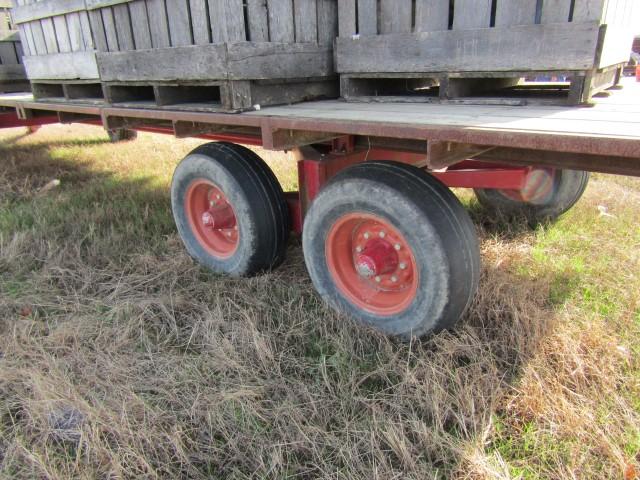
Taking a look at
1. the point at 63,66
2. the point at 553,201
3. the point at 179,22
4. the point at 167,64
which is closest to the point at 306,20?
the point at 179,22

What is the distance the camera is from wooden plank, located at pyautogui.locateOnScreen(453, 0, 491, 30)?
8.42 ft

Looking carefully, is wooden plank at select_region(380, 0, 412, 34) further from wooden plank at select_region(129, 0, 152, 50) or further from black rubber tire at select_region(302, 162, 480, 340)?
wooden plank at select_region(129, 0, 152, 50)

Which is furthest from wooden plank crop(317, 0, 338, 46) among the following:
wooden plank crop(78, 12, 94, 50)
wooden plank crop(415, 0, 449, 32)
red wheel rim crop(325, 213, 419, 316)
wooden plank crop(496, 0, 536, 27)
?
wooden plank crop(78, 12, 94, 50)

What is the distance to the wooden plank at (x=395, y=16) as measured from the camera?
2828 millimetres

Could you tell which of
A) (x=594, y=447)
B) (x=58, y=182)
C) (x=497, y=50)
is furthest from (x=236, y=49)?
(x=58, y=182)

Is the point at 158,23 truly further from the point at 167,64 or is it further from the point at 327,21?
the point at 327,21

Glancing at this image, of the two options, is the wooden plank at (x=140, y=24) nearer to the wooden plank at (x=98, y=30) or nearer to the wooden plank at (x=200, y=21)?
the wooden plank at (x=98, y=30)

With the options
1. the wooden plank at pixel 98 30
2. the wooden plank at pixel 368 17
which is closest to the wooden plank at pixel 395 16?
the wooden plank at pixel 368 17

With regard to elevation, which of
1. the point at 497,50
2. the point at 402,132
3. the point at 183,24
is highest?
the point at 183,24

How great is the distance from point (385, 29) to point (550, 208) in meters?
2.13

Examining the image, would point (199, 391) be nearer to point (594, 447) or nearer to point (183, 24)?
point (594, 447)

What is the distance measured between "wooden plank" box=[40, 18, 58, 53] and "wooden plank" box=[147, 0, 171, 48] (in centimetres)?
170

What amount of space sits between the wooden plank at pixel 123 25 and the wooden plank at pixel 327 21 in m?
1.41

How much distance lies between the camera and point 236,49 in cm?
282
